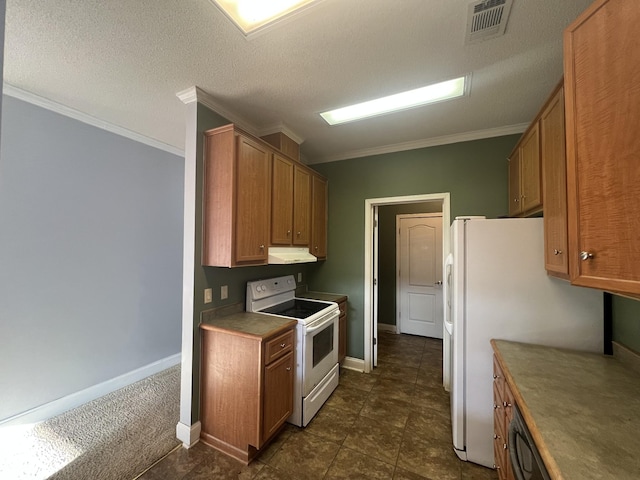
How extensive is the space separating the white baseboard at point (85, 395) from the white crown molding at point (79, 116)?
8.25 ft

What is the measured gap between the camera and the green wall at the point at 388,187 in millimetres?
2654

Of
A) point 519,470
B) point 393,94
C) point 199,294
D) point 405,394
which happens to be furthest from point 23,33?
A: point 405,394

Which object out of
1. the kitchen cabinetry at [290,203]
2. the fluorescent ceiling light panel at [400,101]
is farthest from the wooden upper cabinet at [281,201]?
the fluorescent ceiling light panel at [400,101]

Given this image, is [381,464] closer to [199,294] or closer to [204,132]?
[199,294]

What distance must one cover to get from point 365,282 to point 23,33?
3.35 metres

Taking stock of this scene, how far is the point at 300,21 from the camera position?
1.35 m

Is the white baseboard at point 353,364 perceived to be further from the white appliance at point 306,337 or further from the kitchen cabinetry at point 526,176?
the kitchen cabinetry at point 526,176

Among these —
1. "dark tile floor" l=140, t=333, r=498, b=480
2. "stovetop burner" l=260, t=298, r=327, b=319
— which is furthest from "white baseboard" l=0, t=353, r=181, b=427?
"stovetop burner" l=260, t=298, r=327, b=319

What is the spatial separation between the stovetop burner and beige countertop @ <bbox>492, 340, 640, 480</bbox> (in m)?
1.57

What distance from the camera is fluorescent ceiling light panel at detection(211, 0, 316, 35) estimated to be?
1.28 meters

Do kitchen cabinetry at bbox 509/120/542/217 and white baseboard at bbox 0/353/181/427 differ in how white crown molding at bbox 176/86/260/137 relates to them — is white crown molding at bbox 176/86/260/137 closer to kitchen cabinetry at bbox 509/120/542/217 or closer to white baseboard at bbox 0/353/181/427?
kitchen cabinetry at bbox 509/120/542/217

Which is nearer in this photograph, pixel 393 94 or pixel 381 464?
pixel 381 464

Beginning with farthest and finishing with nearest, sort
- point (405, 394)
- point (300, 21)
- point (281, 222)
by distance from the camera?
point (405, 394) → point (281, 222) → point (300, 21)

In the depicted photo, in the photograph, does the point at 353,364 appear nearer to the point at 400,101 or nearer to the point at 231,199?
the point at 231,199
